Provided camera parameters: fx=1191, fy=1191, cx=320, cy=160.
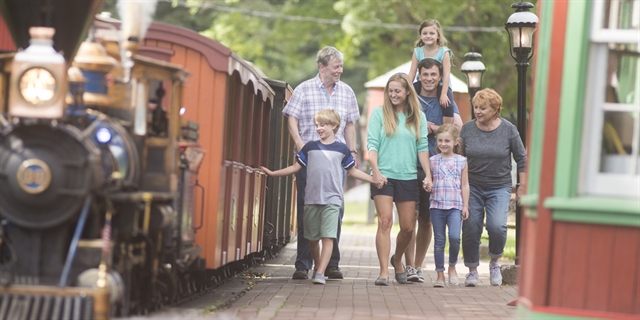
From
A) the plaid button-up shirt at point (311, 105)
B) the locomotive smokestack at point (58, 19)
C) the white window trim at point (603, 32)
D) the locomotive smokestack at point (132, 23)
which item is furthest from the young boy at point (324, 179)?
the white window trim at point (603, 32)

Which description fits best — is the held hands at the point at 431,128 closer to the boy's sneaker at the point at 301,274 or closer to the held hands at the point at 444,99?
the held hands at the point at 444,99

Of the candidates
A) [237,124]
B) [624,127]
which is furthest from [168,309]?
[624,127]

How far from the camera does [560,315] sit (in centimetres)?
729

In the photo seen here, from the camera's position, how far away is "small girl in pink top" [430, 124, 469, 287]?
1208 cm

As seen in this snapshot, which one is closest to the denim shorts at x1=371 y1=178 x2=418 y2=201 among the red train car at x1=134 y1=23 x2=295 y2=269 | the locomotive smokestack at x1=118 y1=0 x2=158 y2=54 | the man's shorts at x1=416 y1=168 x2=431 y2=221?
the man's shorts at x1=416 y1=168 x2=431 y2=221

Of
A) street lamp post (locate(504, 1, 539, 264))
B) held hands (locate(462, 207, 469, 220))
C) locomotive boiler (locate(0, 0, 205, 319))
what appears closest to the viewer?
locomotive boiler (locate(0, 0, 205, 319))

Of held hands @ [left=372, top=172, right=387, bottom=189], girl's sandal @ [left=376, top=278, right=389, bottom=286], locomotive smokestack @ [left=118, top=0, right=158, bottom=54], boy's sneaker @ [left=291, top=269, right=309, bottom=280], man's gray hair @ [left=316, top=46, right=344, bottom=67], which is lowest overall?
boy's sneaker @ [left=291, top=269, right=309, bottom=280]

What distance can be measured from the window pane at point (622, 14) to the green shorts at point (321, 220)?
16.0ft

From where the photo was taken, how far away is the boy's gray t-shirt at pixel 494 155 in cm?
1235

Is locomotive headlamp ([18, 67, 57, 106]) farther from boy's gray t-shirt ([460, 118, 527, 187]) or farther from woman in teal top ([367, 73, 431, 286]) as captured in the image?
boy's gray t-shirt ([460, 118, 527, 187])

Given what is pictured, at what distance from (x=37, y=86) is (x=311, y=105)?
568 centimetres

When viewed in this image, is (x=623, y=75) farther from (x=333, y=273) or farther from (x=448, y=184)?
(x=333, y=273)

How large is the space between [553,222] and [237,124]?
15.8ft

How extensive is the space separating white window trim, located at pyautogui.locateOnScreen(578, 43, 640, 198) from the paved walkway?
2.19 meters
